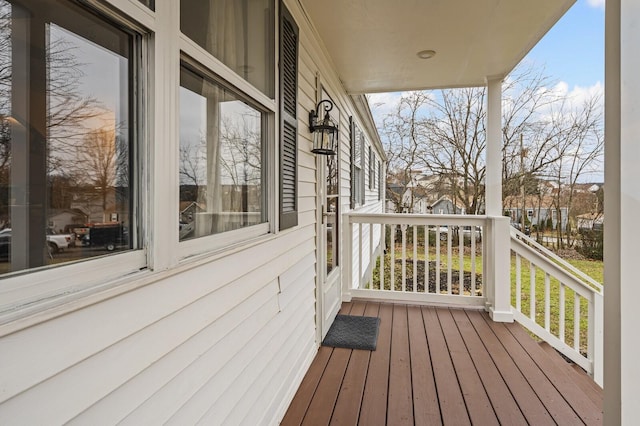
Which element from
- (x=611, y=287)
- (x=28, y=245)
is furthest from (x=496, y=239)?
(x=28, y=245)

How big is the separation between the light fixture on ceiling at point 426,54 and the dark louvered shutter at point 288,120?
1.51 m

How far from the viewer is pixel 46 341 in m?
0.66

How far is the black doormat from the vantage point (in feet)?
10.1

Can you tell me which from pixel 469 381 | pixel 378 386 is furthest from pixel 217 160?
pixel 469 381

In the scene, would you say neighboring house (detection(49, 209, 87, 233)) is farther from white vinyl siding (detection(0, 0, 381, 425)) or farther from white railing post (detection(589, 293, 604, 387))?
white railing post (detection(589, 293, 604, 387))

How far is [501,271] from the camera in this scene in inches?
146

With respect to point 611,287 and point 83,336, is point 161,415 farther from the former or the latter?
point 611,287

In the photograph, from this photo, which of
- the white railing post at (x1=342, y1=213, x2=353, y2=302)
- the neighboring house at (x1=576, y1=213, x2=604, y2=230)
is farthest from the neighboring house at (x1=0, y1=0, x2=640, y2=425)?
the neighboring house at (x1=576, y1=213, x2=604, y2=230)

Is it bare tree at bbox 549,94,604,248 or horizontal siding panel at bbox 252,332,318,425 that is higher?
bare tree at bbox 549,94,604,248

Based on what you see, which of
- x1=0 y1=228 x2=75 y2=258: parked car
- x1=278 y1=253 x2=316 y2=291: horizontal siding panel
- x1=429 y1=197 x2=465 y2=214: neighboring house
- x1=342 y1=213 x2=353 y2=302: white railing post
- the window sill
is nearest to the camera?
the window sill

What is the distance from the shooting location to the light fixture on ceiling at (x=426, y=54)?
3.24 metres

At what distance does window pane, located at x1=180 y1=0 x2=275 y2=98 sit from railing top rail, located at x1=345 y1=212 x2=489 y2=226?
104 inches

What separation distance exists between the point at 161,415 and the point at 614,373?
1469mm

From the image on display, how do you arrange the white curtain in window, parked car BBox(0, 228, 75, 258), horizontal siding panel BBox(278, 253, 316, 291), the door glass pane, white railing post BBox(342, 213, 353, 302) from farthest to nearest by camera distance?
white railing post BBox(342, 213, 353, 302) → the door glass pane → horizontal siding panel BBox(278, 253, 316, 291) → the white curtain in window → parked car BBox(0, 228, 75, 258)
